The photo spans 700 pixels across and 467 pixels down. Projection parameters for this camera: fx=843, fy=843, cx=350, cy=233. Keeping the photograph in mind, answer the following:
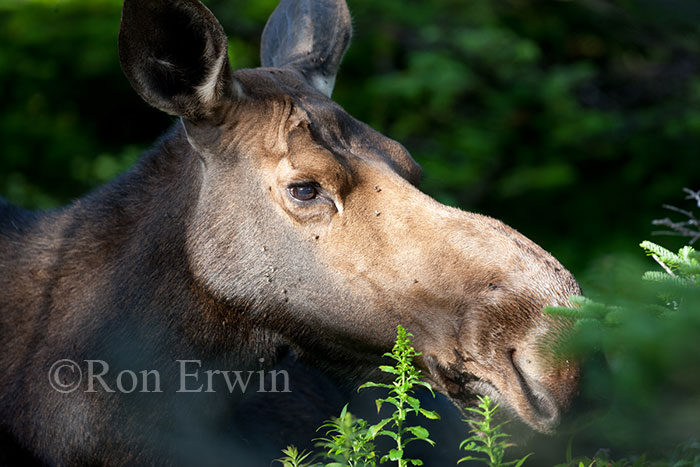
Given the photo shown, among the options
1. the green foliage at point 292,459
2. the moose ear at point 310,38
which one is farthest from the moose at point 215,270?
the green foliage at point 292,459

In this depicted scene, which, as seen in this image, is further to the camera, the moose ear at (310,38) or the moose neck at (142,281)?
the moose ear at (310,38)

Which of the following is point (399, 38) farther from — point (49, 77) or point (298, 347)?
point (298, 347)

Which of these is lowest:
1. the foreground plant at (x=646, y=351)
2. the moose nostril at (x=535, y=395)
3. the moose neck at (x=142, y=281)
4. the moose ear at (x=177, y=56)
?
the moose neck at (x=142, y=281)

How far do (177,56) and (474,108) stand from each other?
264 inches

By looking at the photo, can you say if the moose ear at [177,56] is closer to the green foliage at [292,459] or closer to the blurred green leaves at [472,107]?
the green foliage at [292,459]

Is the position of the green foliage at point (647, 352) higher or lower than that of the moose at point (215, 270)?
higher

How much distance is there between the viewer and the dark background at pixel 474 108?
870 cm

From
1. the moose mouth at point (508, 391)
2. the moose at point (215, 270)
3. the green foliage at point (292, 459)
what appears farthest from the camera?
the moose at point (215, 270)

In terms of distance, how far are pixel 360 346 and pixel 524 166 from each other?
6527mm

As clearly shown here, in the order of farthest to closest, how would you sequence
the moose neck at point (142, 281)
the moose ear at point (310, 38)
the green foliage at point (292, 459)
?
1. the moose ear at point (310, 38)
2. the moose neck at point (142, 281)
3. the green foliage at point (292, 459)

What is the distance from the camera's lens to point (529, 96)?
9.40 metres

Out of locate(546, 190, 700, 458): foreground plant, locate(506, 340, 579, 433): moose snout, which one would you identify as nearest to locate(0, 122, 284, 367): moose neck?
locate(506, 340, 579, 433): moose snout

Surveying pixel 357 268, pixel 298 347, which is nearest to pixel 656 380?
pixel 357 268

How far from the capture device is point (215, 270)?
11.4 feet
